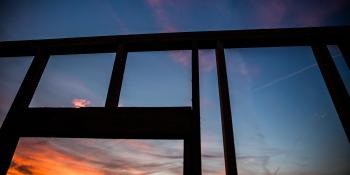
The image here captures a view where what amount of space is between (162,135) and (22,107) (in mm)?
1450

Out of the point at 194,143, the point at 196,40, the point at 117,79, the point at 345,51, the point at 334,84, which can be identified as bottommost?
the point at 194,143

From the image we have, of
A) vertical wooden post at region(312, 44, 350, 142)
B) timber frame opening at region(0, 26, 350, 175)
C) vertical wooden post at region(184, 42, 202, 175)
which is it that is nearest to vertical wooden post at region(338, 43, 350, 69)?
timber frame opening at region(0, 26, 350, 175)

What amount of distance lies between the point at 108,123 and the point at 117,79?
1.60ft

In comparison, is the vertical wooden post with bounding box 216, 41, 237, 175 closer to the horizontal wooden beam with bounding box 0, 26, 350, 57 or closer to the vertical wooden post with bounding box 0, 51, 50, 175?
the horizontal wooden beam with bounding box 0, 26, 350, 57

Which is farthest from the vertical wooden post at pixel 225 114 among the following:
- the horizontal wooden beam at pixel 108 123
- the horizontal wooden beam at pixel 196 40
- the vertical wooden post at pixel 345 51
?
the vertical wooden post at pixel 345 51

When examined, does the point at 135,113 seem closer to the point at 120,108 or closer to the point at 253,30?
the point at 120,108

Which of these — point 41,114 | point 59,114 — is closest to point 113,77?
point 59,114

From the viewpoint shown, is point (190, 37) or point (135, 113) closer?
point (135, 113)

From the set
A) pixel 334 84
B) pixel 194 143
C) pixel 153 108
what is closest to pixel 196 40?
pixel 153 108

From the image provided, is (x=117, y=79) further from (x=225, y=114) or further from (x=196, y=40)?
(x=225, y=114)

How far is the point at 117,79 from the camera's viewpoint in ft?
6.81

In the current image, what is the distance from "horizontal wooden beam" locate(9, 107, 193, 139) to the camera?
5.72 ft

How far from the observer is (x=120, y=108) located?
1869 millimetres

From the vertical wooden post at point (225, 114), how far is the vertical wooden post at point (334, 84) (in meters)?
0.95
